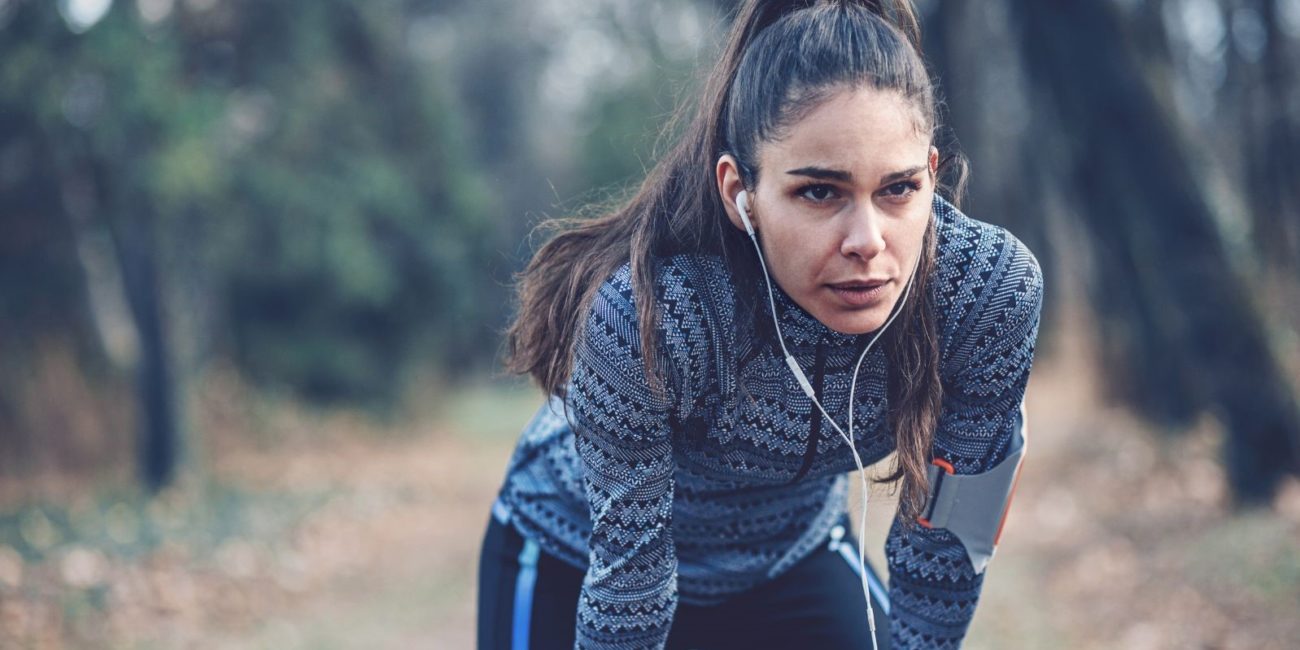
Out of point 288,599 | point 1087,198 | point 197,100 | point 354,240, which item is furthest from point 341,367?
point 1087,198

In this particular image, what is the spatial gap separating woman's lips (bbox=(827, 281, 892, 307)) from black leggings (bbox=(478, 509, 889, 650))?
74 cm

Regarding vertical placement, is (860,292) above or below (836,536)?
above

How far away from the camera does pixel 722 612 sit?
85.0 inches

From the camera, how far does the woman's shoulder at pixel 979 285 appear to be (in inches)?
70.2

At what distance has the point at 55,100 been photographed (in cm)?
675

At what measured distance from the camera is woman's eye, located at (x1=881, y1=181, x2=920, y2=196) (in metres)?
1.65

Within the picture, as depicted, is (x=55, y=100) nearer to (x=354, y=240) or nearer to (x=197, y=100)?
(x=197, y=100)

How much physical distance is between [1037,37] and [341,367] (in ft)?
29.9

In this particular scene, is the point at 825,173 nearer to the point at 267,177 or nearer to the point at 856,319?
the point at 856,319

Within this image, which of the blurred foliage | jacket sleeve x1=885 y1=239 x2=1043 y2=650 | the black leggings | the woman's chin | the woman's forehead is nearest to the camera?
the woman's forehead

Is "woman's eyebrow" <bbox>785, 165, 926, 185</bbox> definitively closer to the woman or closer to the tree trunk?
the woman

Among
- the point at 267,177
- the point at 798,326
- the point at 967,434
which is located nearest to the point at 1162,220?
the point at 967,434

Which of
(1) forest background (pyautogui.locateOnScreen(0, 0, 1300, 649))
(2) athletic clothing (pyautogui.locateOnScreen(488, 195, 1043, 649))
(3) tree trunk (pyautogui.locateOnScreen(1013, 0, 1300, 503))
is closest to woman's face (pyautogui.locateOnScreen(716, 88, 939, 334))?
(2) athletic clothing (pyautogui.locateOnScreen(488, 195, 1043, 649))

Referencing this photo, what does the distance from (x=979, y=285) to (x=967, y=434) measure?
0.98ft
